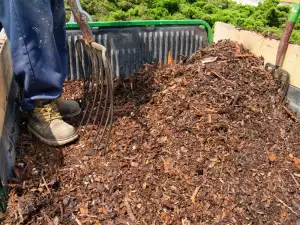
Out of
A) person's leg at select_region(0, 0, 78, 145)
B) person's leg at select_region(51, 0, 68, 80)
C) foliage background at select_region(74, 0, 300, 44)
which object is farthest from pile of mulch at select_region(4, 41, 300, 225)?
foliage background at select_region(74, 0, 300, 44)

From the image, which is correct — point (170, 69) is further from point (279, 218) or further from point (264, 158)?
point (279, 218)

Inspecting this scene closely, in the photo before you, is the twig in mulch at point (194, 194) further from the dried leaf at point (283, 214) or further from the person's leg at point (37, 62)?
the person's leg at point (37, 62)

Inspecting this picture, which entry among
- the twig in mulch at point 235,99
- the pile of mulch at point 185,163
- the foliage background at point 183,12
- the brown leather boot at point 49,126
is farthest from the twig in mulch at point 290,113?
the foliage background at point 183,12

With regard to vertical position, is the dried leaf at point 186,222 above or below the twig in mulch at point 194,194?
below

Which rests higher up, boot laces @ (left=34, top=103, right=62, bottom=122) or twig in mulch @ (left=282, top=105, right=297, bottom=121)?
boot laces @ (left=34, top=103, right=62, bottom=122)

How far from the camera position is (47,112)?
223cm

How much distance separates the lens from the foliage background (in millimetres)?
5250

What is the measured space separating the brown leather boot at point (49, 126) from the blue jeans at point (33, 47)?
0.26ft

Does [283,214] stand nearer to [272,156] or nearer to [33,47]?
A: [272,156]

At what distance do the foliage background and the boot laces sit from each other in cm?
301

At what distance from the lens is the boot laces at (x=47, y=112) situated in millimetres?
2213

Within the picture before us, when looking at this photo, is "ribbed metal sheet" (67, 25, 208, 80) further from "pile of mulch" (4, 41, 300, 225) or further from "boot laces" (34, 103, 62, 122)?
"boot laces" (34, 103, 62, 122)

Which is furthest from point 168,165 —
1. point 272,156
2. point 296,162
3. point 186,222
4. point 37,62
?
point 37,62

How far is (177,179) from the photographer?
1910 mm
